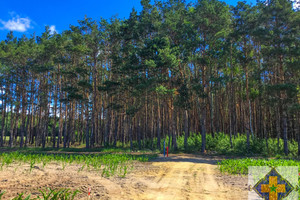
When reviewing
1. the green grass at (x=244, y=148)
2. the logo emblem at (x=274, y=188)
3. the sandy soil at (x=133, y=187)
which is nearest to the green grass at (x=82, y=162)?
the sandy soil at (x=133, y=187)

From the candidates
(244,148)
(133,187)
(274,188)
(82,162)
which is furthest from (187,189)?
(244,148)

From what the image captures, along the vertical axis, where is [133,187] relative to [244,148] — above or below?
above

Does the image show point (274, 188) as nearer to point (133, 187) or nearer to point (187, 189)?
point (187, 189)

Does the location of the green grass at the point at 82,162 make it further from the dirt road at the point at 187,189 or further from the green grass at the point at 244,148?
the green grass at the point at 244,148

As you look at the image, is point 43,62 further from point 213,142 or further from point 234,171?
point 234,171

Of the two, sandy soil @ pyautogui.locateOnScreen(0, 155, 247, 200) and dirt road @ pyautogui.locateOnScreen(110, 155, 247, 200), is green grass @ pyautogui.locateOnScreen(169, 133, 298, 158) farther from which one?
sandy soil @ pyautogui.locateOnScreen(0, 155, 247, 200)

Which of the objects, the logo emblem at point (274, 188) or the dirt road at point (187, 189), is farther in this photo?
the dirt road at point (187, 189)

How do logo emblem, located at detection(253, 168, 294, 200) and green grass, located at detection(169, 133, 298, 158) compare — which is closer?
logo emblem, located at detection(253, 168, 294, 200)

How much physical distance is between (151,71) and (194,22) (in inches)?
250

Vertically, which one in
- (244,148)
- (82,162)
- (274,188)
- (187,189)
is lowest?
(244,148)

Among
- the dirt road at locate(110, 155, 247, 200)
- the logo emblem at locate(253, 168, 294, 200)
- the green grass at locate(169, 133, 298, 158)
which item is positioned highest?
the logo emblem at locate(253, 168, 294, 200)

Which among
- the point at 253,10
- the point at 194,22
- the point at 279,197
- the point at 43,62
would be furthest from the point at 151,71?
the point at 43,62

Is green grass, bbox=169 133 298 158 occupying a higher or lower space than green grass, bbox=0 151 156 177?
lower

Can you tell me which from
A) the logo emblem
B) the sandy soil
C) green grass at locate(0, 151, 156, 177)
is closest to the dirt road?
the sandy soil
